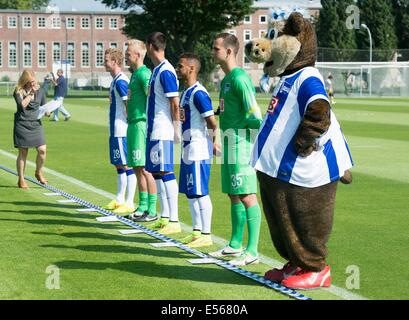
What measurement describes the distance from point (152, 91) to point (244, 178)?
226 cm

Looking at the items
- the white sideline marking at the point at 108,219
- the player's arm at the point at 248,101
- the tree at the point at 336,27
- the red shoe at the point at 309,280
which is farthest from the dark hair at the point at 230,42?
the tree at the point at 336,27

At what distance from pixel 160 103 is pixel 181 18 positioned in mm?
57496

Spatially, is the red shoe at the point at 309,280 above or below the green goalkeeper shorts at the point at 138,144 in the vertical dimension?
below

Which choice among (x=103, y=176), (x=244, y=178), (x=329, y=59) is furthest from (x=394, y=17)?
(x=244, y=178)

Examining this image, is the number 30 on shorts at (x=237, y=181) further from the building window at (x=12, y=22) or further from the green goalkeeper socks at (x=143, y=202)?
the building window at (x=12, y=22)

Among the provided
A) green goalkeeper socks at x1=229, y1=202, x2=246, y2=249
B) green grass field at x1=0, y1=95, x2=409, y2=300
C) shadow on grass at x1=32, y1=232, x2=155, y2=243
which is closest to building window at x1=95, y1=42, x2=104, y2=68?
green grass field at x1=0, y1=95, x2=409, y2=300

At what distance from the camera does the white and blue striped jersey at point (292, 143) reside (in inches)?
276

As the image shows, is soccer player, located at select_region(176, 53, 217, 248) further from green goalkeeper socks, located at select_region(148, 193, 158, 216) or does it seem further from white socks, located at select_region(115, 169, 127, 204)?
white socks, located at select_region(115, 169, 127, 204)

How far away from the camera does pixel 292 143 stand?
7.07 metres

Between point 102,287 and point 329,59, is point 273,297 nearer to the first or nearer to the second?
point 102,287

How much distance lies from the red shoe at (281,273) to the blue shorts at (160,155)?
281 cm

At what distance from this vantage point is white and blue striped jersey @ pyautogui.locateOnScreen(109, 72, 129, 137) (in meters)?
11.3

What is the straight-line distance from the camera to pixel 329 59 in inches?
2936

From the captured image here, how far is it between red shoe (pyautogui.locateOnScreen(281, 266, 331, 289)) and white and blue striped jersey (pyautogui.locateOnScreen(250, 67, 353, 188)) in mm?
699
